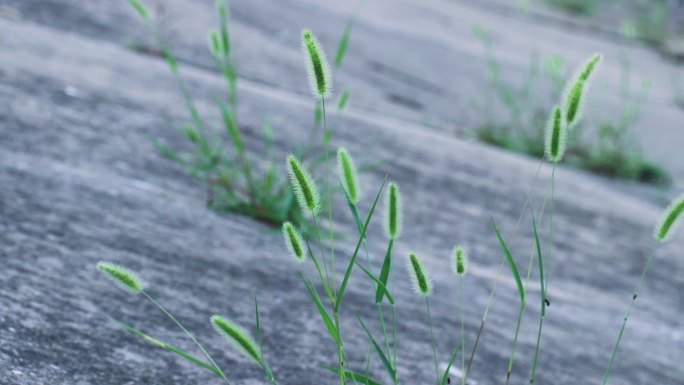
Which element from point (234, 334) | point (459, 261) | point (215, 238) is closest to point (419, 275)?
point (459, 261)

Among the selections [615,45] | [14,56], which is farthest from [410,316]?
[615,45]

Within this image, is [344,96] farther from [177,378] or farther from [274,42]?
[274,42]

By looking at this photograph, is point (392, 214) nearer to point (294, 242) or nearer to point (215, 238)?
point (294, 242)

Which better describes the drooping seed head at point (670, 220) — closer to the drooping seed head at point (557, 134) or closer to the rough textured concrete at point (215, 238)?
the drooping seed head at point (557, 134)

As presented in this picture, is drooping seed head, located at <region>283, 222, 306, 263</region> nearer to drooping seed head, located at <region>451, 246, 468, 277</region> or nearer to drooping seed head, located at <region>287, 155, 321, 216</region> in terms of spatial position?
drooping seed head, located at <region>287, 155, 321, 216</region>

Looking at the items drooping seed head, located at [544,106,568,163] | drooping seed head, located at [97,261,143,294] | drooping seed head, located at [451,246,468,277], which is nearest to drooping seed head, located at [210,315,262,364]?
drooping seed head, located at [97,261,143,294]
